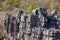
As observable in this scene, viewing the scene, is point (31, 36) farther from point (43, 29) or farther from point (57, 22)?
point (57, 22)

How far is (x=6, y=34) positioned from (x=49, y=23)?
250 cm

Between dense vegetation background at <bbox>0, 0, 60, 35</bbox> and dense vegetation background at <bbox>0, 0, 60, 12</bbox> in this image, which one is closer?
dense vegetation background at <bbox>0, 0, 60, 35</bbox>

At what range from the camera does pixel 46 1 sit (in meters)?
40.9

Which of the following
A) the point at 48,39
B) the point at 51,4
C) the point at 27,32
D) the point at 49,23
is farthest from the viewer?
the point at 51,4

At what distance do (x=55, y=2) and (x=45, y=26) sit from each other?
20.7 m

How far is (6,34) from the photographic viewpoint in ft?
62.6

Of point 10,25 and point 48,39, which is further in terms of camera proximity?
point 10,25

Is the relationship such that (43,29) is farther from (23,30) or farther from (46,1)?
(46,1)

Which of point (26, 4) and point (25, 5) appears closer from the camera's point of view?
point (25, 5)

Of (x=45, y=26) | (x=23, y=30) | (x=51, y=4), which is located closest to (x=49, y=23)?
(x=45, y=26)

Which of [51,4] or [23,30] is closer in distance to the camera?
[23,30]

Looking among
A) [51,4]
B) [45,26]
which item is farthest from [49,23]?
[51,4]

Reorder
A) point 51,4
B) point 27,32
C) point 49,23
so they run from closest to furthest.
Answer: point 27,32
point 49,23
point 51,4

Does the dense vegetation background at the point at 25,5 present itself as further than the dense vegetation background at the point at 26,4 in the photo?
No
